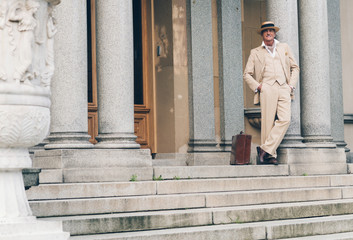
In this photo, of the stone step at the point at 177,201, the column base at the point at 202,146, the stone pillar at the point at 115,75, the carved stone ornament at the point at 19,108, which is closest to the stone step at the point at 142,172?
the stone pillar at the point at 115,75

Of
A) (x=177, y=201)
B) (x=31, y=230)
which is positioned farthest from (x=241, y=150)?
(x=31, y=230)

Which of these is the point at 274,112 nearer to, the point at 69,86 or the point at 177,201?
the point at 177,201

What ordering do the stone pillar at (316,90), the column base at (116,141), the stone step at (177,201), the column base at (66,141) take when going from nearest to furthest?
the stone step at (177,201) < the column base at (66,141) < the column base at (116,141) < the stone pillar at (316,90)

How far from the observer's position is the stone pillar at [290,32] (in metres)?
12.1

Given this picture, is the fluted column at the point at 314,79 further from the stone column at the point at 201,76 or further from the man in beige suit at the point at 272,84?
the stone column at the point at 201,76

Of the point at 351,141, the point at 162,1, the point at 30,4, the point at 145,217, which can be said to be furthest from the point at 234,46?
the point at 30,4

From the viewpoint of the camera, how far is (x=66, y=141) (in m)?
9.58

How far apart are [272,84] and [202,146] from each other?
88.2 inches

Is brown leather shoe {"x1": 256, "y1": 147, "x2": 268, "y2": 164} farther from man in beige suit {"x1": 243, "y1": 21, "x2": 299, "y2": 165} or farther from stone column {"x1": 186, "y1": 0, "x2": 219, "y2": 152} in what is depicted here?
stone column {"x1": 186, "y1": 0, "x2": 219, "y2": 152}

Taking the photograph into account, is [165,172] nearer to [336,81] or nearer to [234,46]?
[234,46]

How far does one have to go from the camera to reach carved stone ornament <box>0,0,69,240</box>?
5.07m

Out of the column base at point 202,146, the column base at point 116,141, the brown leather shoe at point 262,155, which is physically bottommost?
the brown leather shoe at point 262,155

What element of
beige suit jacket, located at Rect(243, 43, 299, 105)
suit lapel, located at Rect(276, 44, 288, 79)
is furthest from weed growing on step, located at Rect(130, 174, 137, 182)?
suit lapel, located at Rect(276, 44, 288, 79)

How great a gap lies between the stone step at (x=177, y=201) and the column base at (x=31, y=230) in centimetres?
230
